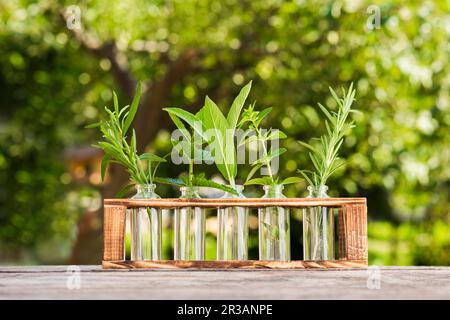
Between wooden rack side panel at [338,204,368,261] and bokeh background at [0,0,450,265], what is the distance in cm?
181

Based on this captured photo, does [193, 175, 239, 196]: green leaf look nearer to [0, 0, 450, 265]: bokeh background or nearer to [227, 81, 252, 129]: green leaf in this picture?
[227, 81, 252, 129]: green leaf

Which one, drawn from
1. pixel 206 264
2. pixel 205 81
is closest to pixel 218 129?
pixel 206 264

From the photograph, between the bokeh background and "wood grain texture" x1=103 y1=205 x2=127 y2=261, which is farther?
the bokeh background

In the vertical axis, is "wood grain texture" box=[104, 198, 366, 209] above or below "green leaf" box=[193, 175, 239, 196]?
below

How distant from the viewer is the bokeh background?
3.70m

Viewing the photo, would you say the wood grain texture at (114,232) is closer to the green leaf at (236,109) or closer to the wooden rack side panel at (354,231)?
the green leaf at (236,109)

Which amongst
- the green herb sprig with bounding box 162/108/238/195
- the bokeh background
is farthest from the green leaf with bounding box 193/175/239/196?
the bokeh background

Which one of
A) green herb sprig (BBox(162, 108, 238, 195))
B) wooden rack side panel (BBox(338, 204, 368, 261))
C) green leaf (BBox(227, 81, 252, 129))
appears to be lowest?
wooden rack side panel (BBox(338, 204, 368, 261))

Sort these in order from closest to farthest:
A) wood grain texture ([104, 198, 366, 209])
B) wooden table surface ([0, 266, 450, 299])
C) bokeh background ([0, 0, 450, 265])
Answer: wooden table surface ([0, 266, 450, 299])
wood grain texture ([104, 198, 366, 209])
bokeh background ([0, 0, 450, 265])

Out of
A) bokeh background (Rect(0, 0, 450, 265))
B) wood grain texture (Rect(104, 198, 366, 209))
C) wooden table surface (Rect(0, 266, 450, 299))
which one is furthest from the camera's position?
bokeh background (Rect(0, 0, 450, 265))

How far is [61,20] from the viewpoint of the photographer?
170 inches

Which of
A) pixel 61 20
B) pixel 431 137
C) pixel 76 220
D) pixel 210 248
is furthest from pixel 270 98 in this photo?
pixel 210 248

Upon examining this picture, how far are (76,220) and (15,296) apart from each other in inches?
157
